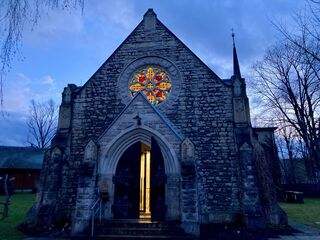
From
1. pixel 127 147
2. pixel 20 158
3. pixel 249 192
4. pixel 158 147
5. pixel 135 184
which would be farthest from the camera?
pixel 20 158

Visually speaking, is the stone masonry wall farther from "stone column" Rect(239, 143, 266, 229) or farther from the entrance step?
the entrance step

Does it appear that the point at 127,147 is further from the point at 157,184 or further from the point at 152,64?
the point at 152,64

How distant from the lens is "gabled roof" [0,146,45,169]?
3003 centimetres

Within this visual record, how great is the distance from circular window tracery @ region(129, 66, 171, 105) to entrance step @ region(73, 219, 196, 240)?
5861 millimetres

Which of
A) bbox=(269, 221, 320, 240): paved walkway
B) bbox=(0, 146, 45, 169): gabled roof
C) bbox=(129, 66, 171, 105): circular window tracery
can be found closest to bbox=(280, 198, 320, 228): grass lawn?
bbox=(269, 221, 320, 240): paved walkway

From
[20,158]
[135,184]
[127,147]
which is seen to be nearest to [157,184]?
[135,184]

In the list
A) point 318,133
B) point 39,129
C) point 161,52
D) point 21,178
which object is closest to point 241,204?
point 161,52

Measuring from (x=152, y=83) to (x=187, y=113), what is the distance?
2516 mm

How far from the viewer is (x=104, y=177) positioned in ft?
28.3

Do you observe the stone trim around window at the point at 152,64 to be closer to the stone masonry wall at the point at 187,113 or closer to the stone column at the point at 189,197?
the stone masonry wall at the point at 187,113

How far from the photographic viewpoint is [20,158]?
31328mm

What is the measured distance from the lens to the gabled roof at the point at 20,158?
30.0m

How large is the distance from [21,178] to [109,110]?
2577cm

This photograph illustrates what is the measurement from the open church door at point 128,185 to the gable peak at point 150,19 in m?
7.02
